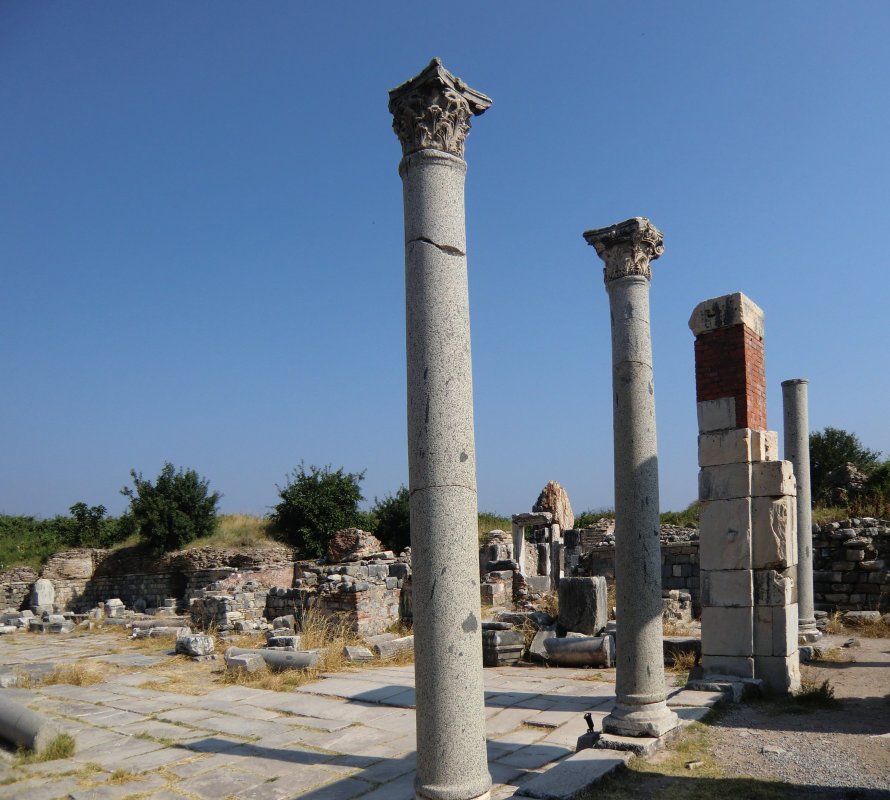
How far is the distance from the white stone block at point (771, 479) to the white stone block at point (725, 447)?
0.19 m

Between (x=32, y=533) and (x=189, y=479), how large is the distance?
31.2 ft

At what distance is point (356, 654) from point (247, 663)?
1795 millimetres

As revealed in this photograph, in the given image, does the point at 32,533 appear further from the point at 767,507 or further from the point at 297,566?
the point at 767,507

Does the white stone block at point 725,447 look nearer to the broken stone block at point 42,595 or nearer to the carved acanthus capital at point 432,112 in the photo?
the carved acanthus capital at point 432,112

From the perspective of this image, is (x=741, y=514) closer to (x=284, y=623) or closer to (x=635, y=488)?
(x=635, y=488)

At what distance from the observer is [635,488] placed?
258 inches

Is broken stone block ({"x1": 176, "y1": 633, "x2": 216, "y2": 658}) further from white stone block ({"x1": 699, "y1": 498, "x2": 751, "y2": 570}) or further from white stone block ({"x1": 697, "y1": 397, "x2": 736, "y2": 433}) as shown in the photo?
white stone block ({"x1": 697, "y1": 397, "x2": 736, "y2": 433})

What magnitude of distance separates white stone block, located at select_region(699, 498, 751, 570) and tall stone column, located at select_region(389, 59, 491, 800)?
17.8ft

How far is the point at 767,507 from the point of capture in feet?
27.8

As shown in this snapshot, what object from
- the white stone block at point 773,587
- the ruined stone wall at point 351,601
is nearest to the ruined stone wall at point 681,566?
the ruined stone wall at point 351,601

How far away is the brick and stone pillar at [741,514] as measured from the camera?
8383 mm

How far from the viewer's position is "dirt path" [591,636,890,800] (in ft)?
16.3

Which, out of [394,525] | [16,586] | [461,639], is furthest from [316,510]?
[461,639]

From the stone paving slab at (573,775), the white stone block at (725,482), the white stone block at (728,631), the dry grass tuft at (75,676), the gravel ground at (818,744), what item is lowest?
the dry grass tuft at (75,676)
